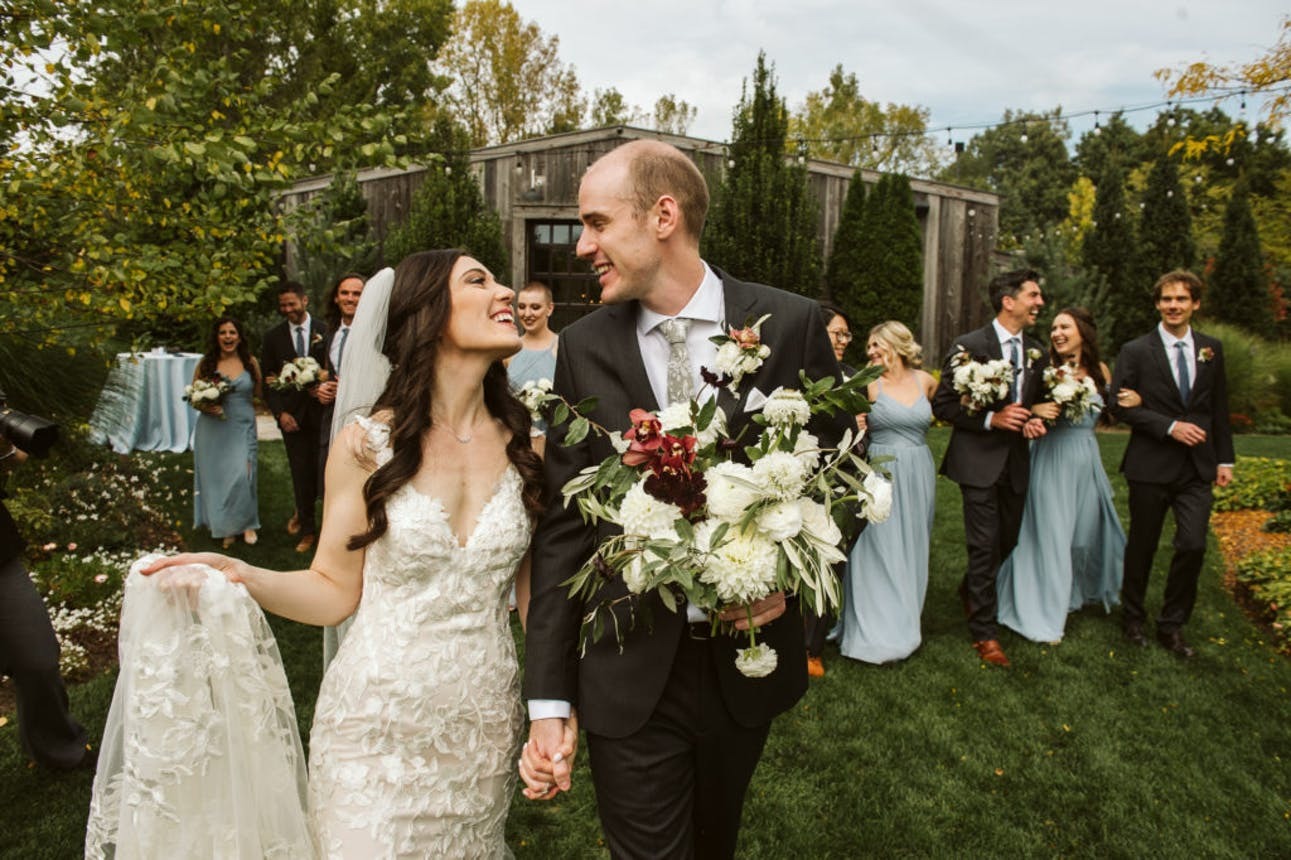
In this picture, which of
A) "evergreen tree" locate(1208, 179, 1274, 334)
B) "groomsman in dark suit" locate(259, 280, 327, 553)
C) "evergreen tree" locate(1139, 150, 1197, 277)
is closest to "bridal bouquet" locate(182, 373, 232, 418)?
"groomsman in dark suit" locate(259, 280, 327, 553)

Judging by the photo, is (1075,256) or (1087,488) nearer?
(1087,488)

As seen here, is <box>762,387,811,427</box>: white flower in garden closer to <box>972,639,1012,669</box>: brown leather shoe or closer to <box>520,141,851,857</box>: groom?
<box>520,141,851,857</box>: groom

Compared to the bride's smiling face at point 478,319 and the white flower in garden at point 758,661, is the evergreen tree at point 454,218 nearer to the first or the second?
the bride's smiling face at point 478,319

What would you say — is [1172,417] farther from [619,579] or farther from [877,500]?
[619,579]

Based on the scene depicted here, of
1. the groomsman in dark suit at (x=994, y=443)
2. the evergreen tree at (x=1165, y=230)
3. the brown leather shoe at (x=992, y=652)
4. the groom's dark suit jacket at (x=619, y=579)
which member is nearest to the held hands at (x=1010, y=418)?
the groomsman in dark suit at (x=994, y=443)

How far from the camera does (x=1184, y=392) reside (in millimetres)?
5996

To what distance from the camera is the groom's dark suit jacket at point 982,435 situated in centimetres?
602

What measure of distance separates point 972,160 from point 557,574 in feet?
232

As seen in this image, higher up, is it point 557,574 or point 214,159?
point 214,159

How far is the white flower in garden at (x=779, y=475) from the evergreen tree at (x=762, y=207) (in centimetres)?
1238

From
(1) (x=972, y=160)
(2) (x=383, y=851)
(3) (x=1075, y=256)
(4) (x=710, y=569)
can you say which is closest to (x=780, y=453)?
(4) (x=710, y=569)

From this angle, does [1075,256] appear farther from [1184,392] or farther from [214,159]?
[214,159]

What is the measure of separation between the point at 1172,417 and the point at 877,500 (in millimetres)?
5009

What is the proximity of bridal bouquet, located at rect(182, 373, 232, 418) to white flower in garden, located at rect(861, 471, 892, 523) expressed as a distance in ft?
25.1
